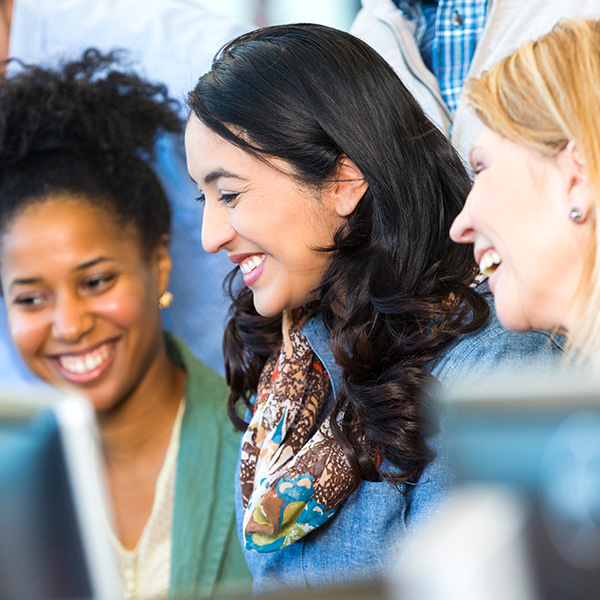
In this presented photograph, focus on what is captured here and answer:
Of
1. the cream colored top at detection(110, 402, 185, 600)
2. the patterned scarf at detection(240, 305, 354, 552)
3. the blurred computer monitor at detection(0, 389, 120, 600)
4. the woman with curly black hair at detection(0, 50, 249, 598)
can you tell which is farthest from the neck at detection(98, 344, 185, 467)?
the blurred computer monitor at detection(0, 389, 120, 600)

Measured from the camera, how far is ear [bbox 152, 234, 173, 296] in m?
2.01

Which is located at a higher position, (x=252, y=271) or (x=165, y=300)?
(x=252, y=271)

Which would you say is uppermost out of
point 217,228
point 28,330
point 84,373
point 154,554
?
point 217,228

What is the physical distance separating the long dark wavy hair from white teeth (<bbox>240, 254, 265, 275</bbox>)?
115mm

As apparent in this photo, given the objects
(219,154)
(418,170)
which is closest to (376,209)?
(418,170)

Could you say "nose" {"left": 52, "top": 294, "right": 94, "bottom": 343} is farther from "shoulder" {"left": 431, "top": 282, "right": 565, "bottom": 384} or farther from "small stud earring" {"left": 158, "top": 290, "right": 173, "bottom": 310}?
"shoulder" {"left": 431, "top": 282, "right": 565, "bottom": 384}

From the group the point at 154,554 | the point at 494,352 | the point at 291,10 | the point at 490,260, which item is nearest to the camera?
the point at 490,260

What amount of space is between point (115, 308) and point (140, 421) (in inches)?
11.6

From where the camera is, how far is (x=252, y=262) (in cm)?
133

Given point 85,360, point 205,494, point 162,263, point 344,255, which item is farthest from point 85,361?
point 344,255

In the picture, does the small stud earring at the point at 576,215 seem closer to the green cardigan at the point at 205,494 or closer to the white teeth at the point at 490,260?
the white teeth at the point at 490,260

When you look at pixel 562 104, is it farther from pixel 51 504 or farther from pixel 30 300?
pixel 30 300

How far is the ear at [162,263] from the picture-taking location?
2008 mm

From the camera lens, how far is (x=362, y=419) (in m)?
1.21
